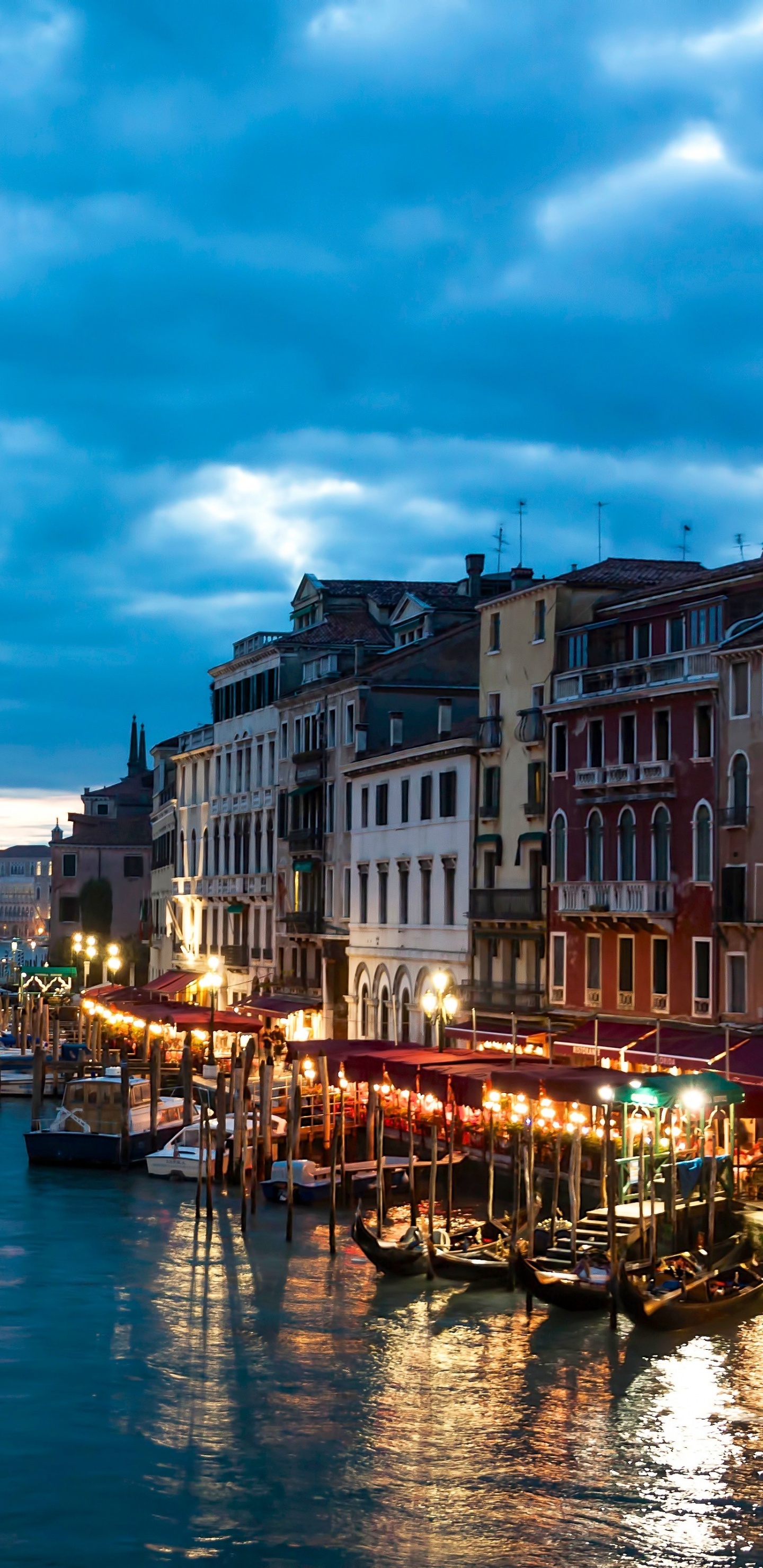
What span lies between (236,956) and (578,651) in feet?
102

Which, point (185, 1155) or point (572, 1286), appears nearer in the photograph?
point (572, 1286)

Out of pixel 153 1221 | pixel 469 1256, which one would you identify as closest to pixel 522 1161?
pixel 469 1256

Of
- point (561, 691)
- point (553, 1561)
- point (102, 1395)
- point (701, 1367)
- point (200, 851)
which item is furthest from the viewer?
point (200, 851)

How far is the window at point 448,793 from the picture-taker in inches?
2179

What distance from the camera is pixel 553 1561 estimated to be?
67.4ft

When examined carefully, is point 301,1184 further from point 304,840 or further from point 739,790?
point 304,840

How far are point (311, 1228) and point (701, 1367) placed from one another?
1280 cm

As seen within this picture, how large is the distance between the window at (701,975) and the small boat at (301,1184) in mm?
8545

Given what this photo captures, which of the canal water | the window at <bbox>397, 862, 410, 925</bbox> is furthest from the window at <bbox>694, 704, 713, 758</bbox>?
the window at <bbox>397, 862, 410, 925</bbox>

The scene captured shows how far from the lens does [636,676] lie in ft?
150

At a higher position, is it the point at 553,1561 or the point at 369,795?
the point at 369,795

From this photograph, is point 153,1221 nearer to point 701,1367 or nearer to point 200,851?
point 701,1367

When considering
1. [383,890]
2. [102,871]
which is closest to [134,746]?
[102,871]

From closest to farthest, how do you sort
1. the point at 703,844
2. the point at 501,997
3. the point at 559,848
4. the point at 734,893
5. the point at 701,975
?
the point at 734,893 < the point at 701,975 < the point at 703,844 < the point at 559,848 < the point at 501,997
